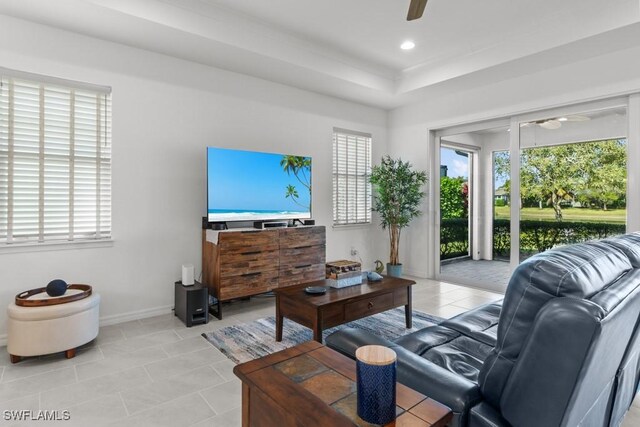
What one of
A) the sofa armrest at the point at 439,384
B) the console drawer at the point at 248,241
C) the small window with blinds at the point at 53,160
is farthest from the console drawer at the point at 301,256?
the sofa armrest at the point at 439,384

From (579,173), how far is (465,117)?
5.10ft

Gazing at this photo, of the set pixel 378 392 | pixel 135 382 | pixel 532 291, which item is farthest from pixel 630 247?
pixel 135 382

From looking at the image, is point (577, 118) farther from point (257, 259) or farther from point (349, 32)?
point (257, 259)

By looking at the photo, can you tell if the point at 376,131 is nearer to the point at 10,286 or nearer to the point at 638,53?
the point at 638,53

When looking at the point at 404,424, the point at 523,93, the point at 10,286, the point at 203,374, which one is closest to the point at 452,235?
the point at 523,93

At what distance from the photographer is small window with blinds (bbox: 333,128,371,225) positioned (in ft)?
17.5

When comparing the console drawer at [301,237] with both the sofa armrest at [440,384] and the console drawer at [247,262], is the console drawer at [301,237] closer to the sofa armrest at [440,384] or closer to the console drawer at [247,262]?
the console drawer at [247,262]

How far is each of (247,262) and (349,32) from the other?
2725 millimetres

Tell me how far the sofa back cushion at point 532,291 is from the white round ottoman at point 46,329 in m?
2.85

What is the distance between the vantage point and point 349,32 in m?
3.82

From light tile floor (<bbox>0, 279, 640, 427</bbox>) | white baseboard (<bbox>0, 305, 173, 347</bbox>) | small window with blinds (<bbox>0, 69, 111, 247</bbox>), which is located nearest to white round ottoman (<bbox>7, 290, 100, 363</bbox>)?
light tile floor (<bbox>0, 279, 640, 427</bbox>)

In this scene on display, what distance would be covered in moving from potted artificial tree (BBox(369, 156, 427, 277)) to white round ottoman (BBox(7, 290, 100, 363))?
3.91 meters

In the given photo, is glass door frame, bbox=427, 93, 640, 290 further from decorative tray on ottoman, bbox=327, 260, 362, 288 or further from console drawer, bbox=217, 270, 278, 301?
console drawer, bbox=217, 270, 278, 301

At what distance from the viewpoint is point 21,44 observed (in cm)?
300
